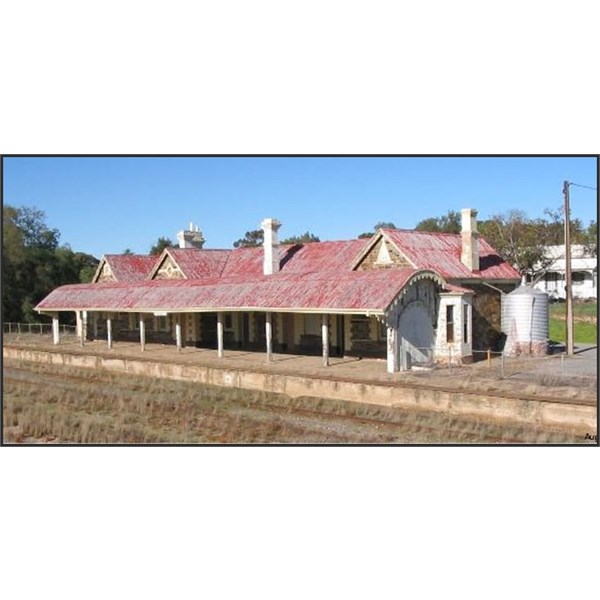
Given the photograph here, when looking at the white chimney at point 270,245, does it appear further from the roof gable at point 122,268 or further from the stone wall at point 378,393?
the stone wall at point 378,393

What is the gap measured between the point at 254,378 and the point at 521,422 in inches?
237

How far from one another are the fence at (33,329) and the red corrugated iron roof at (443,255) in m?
11.3

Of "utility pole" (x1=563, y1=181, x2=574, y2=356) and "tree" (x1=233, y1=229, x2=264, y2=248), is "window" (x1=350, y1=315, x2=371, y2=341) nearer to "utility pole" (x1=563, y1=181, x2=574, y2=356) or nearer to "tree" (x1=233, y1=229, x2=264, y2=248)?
"utility pole" (x1=563, y1=181, x2=574, y2=356)

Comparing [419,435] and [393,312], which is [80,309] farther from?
[419,435]

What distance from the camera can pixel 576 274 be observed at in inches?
1070

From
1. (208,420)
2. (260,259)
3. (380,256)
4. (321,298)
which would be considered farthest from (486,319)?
(208,420)

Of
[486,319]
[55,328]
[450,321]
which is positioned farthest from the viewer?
[55,328]

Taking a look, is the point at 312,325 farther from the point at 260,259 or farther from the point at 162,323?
the point at 162,323

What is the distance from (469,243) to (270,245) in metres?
7.19

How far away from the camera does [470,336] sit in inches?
840

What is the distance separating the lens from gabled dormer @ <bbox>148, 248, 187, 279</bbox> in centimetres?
2984

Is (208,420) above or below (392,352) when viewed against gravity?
below

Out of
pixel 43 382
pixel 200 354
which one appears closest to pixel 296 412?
pixel 43 382

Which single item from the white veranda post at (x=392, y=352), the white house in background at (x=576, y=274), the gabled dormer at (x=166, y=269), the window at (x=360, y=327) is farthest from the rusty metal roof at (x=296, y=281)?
the white house in background at (x=576, y=274)
